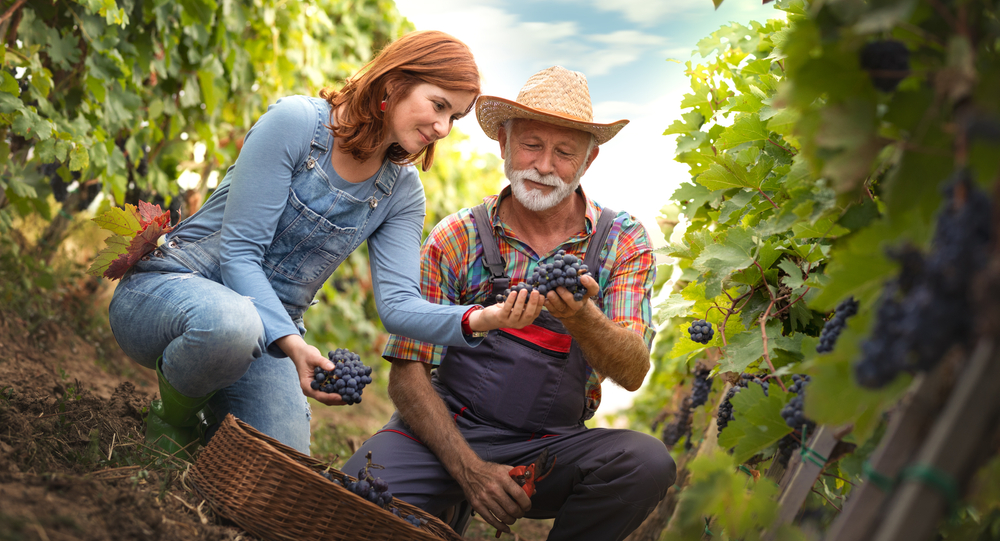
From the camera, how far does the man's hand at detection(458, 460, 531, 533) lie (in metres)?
2.28

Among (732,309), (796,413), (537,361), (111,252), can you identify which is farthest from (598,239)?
(111,252)

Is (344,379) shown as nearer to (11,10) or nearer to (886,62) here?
(886,62)

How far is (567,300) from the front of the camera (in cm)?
217

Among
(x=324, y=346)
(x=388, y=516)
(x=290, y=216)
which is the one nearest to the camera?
(x=388, y=516)

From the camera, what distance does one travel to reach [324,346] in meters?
6.73

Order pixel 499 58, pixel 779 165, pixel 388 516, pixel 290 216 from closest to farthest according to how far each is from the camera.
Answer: pixel 388 516, pixel 779 165, pixel 290 216, pixel 499 58

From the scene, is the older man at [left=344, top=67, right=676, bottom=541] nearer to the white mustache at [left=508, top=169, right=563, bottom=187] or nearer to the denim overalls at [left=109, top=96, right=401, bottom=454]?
the white mustache at [left=508, top=169, right=563, bottom=187]

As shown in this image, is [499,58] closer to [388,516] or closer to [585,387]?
[585,387]

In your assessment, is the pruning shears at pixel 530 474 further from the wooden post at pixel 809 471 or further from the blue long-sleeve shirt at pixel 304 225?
the wooden post at pixel 809 471

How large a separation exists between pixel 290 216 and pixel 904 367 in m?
2.09

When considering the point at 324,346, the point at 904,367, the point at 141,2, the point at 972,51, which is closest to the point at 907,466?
the point at 904,367

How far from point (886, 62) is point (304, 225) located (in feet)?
6.56

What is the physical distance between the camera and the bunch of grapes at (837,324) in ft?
4.52

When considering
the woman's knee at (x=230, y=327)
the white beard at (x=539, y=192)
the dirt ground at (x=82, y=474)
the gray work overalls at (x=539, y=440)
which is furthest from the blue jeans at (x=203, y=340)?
the white beard at (x=539, y=192)
